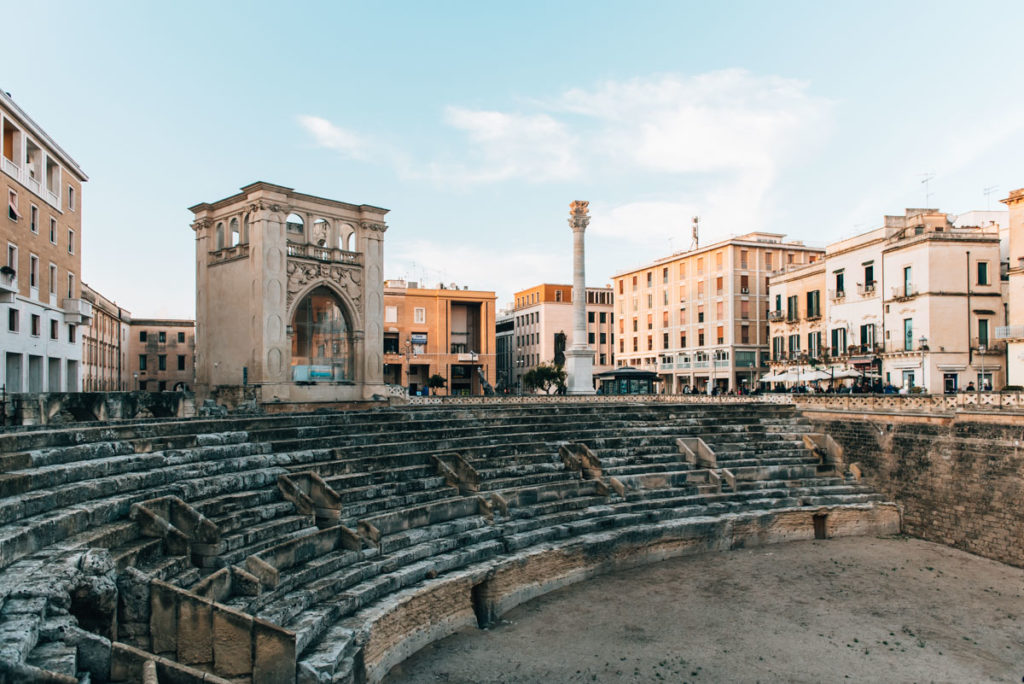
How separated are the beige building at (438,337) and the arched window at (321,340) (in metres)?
20.7

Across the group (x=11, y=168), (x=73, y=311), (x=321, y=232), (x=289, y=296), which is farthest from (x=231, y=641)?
(x=321, y=232)

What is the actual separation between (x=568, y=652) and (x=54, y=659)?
7299 millimetres

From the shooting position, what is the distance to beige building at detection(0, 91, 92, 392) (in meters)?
22.5

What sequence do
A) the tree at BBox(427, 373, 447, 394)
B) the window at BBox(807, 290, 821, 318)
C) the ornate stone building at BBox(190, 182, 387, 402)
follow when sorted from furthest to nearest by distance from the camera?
1. the tree at BBox(427, 373, 447, 394)
2. the window at BBox(807, 290, 821, 318)
3. the ornate stone building at BBox(190, 182, 387, 402)

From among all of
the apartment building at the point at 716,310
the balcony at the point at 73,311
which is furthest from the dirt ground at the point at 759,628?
the apartment building at the point at 716,310

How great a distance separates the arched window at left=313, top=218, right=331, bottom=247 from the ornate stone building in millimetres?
45

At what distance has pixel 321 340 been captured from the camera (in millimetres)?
31047

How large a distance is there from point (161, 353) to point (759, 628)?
56.7m

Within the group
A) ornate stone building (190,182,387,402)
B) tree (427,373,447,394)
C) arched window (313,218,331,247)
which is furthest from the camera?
tree (427,373,447,394)

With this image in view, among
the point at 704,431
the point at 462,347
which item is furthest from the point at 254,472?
the point at 462,347

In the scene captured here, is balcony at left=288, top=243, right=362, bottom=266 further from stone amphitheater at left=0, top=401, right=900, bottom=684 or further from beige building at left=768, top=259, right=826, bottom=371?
beige building at left=768, top=259, right=826, bottom=371

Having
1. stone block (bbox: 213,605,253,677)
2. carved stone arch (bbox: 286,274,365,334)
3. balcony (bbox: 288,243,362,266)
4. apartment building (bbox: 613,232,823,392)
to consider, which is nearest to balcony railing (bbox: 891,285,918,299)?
apartment building (bbox: 613,232,823,392)

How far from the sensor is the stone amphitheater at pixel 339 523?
291 inches

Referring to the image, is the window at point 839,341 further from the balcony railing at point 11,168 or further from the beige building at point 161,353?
the beige building at point 161,353
